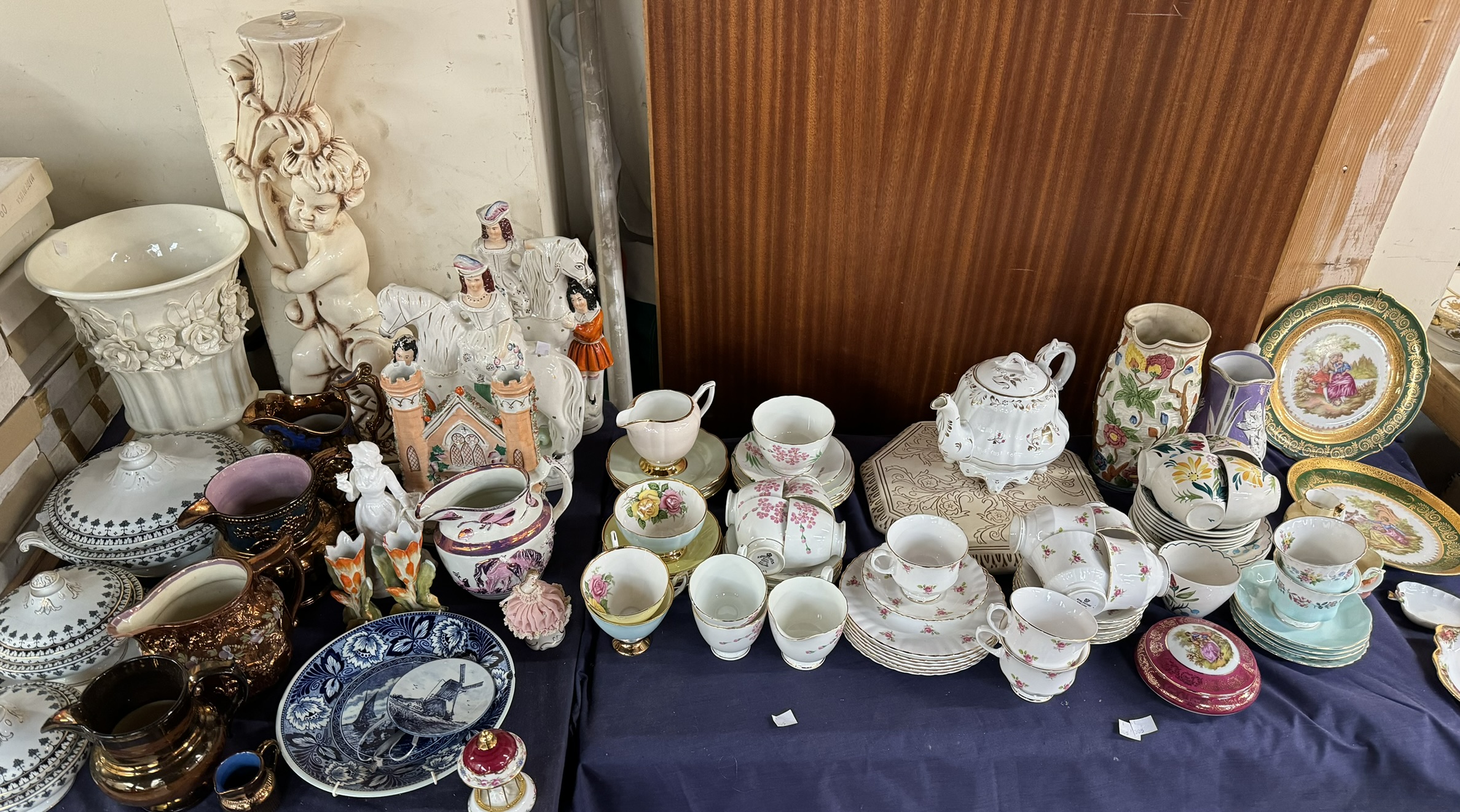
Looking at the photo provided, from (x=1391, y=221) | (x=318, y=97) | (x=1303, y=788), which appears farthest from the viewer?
(x=1391, y=221)

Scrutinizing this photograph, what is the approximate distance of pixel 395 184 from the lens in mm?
1527

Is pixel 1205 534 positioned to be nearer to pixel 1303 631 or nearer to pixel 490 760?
pixel 1303 631

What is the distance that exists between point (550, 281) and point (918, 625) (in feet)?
2.57

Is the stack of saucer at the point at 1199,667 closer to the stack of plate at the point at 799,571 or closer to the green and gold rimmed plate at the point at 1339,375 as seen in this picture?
the stack of plate at the point at 799,571

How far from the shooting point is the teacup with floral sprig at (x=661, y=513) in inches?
54.7

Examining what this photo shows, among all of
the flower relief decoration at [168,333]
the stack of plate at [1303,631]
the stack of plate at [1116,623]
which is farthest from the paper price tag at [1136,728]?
the flower relief decoration at [168,333]

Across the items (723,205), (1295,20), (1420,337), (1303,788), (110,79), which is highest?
(1295,20)

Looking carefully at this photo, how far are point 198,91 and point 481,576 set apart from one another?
35.2 inches

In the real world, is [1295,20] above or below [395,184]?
above

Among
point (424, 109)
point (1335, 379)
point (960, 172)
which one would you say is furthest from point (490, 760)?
point (1335, 379)

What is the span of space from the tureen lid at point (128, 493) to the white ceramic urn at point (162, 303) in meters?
0.15

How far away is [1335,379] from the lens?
1.68 m

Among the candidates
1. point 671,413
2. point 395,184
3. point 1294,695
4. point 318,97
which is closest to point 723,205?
point 671,413

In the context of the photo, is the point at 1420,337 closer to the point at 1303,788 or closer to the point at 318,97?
the point at 1303,788
